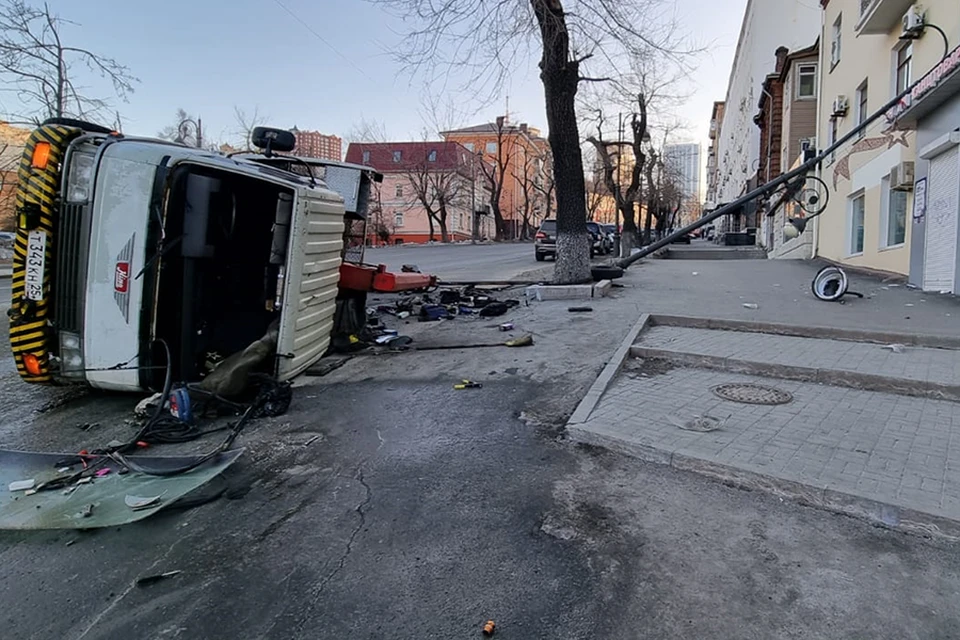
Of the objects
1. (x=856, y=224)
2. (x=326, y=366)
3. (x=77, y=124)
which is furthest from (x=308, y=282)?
(x=856, y=224)

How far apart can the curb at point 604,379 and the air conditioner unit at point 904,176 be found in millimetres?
8629

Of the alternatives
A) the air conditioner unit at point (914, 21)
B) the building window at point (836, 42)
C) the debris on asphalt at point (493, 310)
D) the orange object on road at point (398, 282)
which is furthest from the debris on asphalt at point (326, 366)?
the building window at point (836, 42)

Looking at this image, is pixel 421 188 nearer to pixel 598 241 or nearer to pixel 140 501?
pixel 598 241

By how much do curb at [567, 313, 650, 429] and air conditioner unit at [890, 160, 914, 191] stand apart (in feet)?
28.3

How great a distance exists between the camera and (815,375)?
→ 18.7ft

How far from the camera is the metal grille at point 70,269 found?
15.4ft

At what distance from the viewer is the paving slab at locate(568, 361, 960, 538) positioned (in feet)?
10.6

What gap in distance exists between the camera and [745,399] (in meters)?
5.11

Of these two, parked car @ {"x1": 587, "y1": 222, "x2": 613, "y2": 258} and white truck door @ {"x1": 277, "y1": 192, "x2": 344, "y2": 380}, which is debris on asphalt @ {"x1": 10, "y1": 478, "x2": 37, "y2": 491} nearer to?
white truck door @ {"x1": 277, "y1": 192, "x2": 344, "y2": 380}

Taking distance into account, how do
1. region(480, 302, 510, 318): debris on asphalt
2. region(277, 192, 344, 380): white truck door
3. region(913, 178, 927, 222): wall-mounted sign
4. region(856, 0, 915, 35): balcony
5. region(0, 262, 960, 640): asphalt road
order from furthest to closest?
region(856, 0, 915, 35): balcony < region(913, 178, 927, 222): wall-mounted sign < region(480, 302, 510, 318): debris on asphalt < region(277, 192, 344, 380): white truck door < region(0, 262, 960, 640): asphalt road

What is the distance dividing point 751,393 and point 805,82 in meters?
31.4

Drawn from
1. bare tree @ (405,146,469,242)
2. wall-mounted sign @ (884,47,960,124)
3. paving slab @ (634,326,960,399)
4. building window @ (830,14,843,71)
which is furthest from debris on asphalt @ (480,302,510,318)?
bare tree @ (405,146,469,242)


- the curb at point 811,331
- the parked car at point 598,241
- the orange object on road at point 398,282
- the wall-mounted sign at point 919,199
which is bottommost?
the curb at point 811,331

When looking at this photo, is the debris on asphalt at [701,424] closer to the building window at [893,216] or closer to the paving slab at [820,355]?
the paving slab at [820,355]
